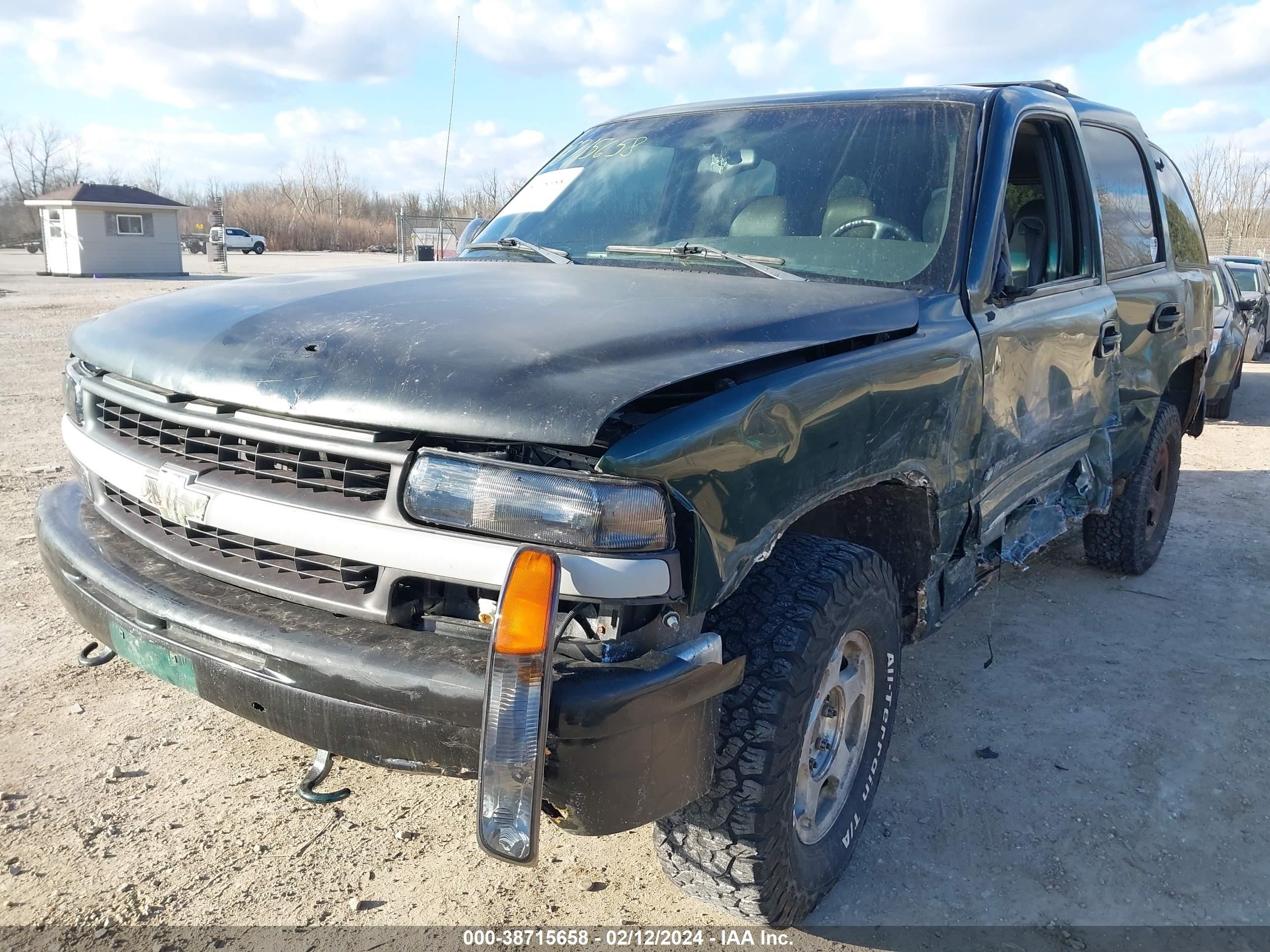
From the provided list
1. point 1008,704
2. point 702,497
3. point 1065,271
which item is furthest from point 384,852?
point 1065,271

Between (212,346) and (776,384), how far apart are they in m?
1.26

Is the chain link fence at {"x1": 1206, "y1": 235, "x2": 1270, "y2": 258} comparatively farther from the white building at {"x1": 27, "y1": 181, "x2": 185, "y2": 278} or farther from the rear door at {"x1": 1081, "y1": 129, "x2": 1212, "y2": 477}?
the white building at {"x1": 27, "y1": 181, "x2": 185, "y2": 278}

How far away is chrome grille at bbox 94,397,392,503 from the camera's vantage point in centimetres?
193

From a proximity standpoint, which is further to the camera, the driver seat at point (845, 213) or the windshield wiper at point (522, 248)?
the windshield wiper at point (522, 248)

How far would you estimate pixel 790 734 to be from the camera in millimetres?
2057

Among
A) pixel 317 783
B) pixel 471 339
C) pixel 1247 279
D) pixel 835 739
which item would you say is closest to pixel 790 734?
pixel 835 739

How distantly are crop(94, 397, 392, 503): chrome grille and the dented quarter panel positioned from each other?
0.52 meters

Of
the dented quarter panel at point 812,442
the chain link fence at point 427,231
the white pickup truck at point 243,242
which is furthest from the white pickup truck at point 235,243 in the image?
the dented quarter panel at point 812,442

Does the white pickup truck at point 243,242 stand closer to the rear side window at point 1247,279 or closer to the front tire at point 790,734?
the rear side window at point 1247,279

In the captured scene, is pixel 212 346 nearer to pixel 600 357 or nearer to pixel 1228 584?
pixel 600 357

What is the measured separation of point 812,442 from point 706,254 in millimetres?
1062

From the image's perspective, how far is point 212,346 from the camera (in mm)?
2164

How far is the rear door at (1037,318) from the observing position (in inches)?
114

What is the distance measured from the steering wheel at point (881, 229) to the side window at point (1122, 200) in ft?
4.29
